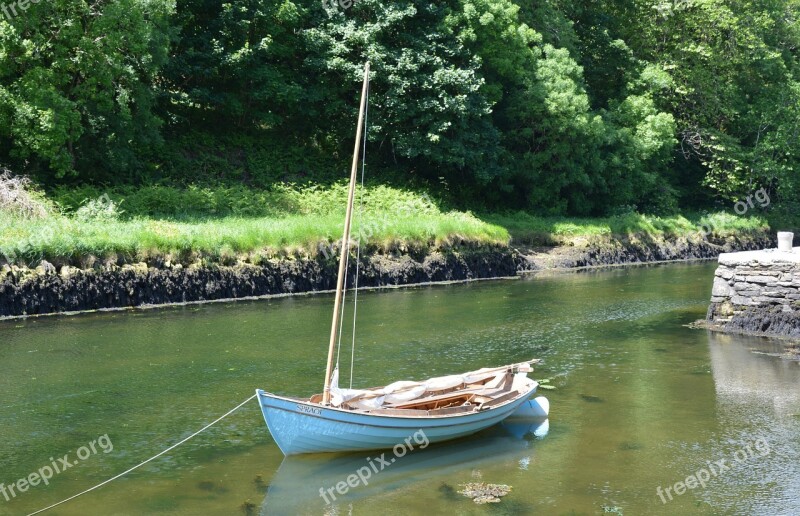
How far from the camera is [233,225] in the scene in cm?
3039

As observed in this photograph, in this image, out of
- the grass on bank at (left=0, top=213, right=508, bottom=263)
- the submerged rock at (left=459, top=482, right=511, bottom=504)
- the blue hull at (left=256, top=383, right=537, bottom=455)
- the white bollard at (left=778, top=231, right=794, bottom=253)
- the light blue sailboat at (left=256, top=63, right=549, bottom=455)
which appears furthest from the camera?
the grass on bank at (left=0, top=213, right=508, bottom=263)

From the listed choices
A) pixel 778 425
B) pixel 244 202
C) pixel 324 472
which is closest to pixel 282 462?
pixel 324 472

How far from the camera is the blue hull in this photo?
12.8m

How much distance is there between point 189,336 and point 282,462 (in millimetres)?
9730

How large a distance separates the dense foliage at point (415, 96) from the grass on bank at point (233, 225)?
206 cm

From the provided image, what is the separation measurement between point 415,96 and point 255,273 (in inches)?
581

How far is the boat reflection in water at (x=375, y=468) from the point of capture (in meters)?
12.1

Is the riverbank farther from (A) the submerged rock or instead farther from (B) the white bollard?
(A) the submerged rock

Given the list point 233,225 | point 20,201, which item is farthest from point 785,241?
point 20,201

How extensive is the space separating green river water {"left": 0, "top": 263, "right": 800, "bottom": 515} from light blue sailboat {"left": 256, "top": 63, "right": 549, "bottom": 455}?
36 centimetres

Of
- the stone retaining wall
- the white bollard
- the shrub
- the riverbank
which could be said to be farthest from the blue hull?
the shrub

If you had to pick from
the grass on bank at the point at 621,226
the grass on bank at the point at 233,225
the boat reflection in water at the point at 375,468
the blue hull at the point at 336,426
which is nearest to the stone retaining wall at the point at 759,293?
the boat reflection in water at the point at 375,468

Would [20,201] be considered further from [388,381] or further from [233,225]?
[388,381]

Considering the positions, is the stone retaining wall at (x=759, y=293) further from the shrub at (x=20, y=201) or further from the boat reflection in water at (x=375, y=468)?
the shrub at (x=20, y=201)
